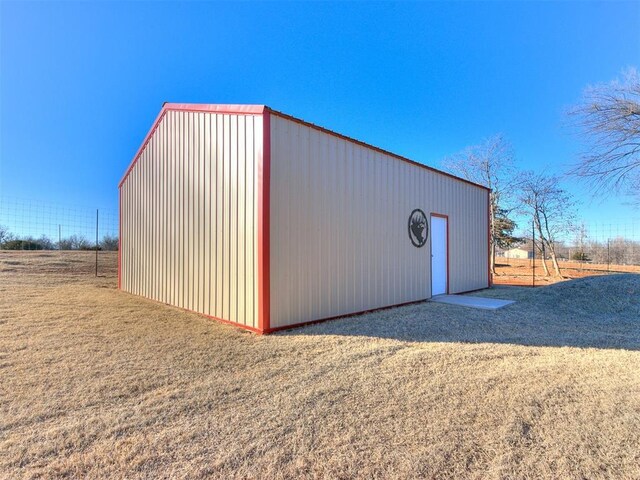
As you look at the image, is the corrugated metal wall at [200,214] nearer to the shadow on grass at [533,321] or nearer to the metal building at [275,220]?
the metal building at [275,220]

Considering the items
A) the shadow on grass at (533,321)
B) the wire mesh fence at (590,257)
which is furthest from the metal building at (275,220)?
Result: the wire mesh fence at (590,257)

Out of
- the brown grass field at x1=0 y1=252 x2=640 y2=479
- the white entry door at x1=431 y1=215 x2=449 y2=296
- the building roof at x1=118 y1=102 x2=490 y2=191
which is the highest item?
the building roof at x1=118 y1=102 x2=490 y2=191

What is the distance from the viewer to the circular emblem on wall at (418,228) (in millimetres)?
7554

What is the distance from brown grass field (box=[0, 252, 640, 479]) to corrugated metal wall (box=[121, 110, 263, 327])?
88cm

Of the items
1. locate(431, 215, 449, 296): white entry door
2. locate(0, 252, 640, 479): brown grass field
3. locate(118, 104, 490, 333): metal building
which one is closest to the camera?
locate(0, 252, 640, 479): brown grass field

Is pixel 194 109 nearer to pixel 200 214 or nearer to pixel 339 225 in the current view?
pixel 200 214

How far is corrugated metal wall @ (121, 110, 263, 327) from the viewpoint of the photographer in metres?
5.03

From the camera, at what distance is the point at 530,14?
7422mm

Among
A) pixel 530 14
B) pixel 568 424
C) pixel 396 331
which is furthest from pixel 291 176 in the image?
pixel 530 14

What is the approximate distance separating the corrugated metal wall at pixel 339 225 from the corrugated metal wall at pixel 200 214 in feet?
1.54

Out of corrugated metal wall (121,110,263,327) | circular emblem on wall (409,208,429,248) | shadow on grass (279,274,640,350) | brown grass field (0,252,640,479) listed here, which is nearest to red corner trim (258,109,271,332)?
corrugated metal wall (121,110,263,327)

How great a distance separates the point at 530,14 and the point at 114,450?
1069 cm

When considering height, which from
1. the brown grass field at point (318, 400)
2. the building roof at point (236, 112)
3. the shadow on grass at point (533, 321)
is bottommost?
the shadow on grass at point (533, 321)

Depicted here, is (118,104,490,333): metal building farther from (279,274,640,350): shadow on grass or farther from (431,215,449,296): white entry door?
(279,274,640,350): shadow on grass
